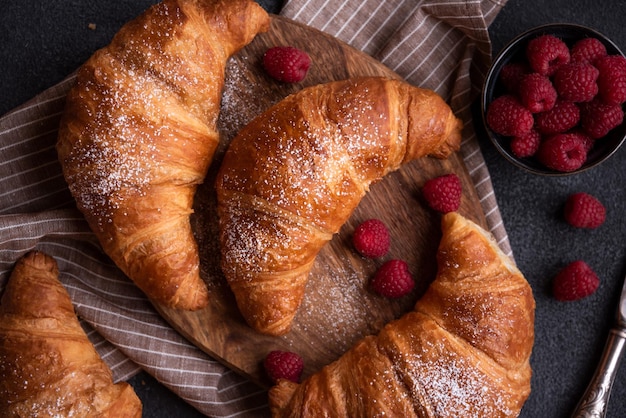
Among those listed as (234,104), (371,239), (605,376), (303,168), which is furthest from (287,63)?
(605,376)

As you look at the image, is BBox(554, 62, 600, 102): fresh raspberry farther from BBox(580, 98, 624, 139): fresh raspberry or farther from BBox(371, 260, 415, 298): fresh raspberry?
BBox(371, 260, 415, 298): fresh raspberry

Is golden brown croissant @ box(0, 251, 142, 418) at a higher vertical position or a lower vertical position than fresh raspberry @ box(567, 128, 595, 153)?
lower

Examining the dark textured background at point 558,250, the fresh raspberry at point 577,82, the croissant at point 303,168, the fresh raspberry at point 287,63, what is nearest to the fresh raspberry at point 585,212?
the dark textured background at point 558,250

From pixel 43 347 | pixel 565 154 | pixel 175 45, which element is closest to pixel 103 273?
pixel 43 347

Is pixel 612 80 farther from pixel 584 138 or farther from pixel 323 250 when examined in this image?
pixel 323 250

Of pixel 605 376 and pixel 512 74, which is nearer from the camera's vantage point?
pixel 512 74

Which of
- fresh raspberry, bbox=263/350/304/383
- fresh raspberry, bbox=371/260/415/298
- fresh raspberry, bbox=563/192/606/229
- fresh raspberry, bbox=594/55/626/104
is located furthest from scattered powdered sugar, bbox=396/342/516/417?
fresh raspberry, bbox=594/55/626/104
